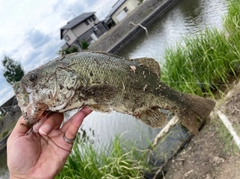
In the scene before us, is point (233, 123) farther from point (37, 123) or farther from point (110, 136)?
point (110, 136)

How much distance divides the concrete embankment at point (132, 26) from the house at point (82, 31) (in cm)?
1706

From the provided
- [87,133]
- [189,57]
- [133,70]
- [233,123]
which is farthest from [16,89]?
[87,133]

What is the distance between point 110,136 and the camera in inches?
372

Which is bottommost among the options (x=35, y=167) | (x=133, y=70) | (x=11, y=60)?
(x=35, y=167)

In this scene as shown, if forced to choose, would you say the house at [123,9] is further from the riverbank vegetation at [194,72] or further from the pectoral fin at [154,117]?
the pectoral fin at [154,117]

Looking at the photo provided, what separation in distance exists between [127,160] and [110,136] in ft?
12.1

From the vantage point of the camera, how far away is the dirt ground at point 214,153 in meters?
4.60

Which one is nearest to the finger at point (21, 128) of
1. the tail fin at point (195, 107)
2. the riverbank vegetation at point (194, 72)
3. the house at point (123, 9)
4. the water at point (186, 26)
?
the tail fin at point (195, 107)

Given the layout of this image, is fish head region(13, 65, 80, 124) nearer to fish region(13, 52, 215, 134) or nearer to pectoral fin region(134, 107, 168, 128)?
fish region(13, 52, 215, 134)

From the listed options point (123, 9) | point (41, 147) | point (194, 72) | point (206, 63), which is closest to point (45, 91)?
point (41, 147)

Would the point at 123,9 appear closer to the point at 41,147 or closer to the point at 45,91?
the point at 41,147

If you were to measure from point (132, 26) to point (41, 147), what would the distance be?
2696cm

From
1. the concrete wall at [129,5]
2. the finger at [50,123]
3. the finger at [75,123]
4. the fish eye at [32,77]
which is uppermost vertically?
the concrete wall at [129,5]

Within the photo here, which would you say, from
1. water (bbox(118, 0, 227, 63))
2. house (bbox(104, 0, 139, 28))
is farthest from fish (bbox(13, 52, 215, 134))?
house (bbox(104, 0, 139, 28))
